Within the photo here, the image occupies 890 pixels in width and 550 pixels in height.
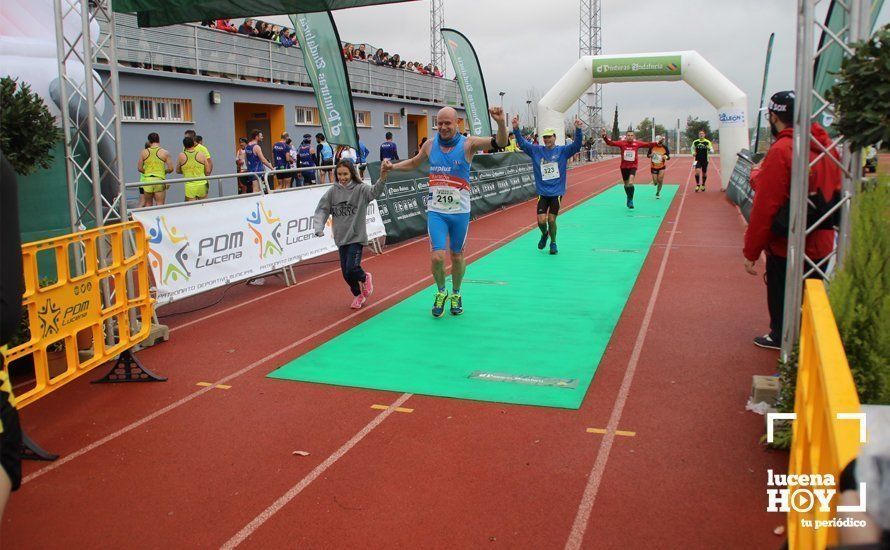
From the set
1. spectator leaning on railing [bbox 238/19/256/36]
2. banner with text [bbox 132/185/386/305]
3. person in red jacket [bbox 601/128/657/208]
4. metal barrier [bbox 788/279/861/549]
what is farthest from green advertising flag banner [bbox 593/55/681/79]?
metal barrier [bbox 788/279/861/549]

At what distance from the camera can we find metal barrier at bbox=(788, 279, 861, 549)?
1788mm

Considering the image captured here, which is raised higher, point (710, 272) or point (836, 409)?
point (836, 409)

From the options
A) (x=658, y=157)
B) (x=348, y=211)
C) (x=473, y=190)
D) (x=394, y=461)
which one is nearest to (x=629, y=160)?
(x=658, y=157)

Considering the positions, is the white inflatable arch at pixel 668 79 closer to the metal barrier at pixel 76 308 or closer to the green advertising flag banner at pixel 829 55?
the green advertising flag banner at pixel 829 55

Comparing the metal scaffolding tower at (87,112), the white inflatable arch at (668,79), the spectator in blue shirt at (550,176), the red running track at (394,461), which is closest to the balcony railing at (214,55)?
the white inflatable arch at (668,79)

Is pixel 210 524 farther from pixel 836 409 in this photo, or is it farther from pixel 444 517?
pixel 836 409

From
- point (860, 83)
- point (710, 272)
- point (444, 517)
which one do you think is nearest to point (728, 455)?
point (444, 517)

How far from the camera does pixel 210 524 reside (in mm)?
3826

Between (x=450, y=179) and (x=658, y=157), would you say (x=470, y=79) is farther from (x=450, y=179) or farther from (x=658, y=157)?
(x=450, y=179)

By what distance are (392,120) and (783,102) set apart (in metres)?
30.5

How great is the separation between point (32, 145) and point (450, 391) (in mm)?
4075

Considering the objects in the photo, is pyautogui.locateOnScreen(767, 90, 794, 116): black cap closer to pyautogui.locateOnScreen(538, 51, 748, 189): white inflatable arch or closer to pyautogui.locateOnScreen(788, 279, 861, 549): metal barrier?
pyautogui.locateOnScreen(788, 279, 861, 549): metal barrier

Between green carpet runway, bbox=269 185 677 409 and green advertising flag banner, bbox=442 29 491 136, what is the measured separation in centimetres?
939

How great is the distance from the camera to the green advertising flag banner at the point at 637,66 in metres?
23.5
